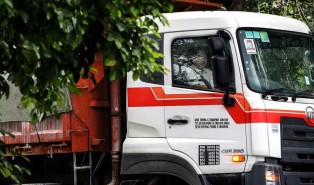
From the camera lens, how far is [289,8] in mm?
12461

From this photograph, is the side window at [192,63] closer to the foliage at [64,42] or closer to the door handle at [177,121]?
the door handle at [177,121]

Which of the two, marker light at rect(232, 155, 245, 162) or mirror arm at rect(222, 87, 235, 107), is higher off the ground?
mirror arm at rect(222, 87, 235, 107)

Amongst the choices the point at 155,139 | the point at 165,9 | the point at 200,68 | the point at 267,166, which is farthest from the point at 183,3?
the point at 165,9

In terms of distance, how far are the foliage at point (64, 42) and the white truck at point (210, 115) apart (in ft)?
7.51

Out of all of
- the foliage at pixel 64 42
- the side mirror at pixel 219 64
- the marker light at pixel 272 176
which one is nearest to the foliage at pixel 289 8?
the side mirror at pixel 219 64

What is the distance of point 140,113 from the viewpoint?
23.2 ft

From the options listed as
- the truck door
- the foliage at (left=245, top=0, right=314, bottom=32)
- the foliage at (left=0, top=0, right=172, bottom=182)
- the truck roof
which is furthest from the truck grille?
the foliage at (left=245, top=0, right=314, bottom=32)

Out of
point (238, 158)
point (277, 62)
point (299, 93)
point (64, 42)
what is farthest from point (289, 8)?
point (64, 42)

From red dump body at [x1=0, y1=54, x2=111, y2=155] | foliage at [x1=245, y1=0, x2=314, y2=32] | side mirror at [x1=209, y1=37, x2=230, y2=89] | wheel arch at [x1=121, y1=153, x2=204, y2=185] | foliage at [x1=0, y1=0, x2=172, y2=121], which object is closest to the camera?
foliage at [x1=0, y1=0, x2=172, y2=121]

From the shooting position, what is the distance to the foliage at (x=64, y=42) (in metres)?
3.67

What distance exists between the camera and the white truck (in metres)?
6.63

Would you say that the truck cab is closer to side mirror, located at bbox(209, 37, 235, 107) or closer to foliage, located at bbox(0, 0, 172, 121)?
side mirror, located at bbox(209, 37, 235, 107)

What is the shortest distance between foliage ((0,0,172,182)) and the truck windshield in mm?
2639

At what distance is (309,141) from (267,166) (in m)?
0.67
